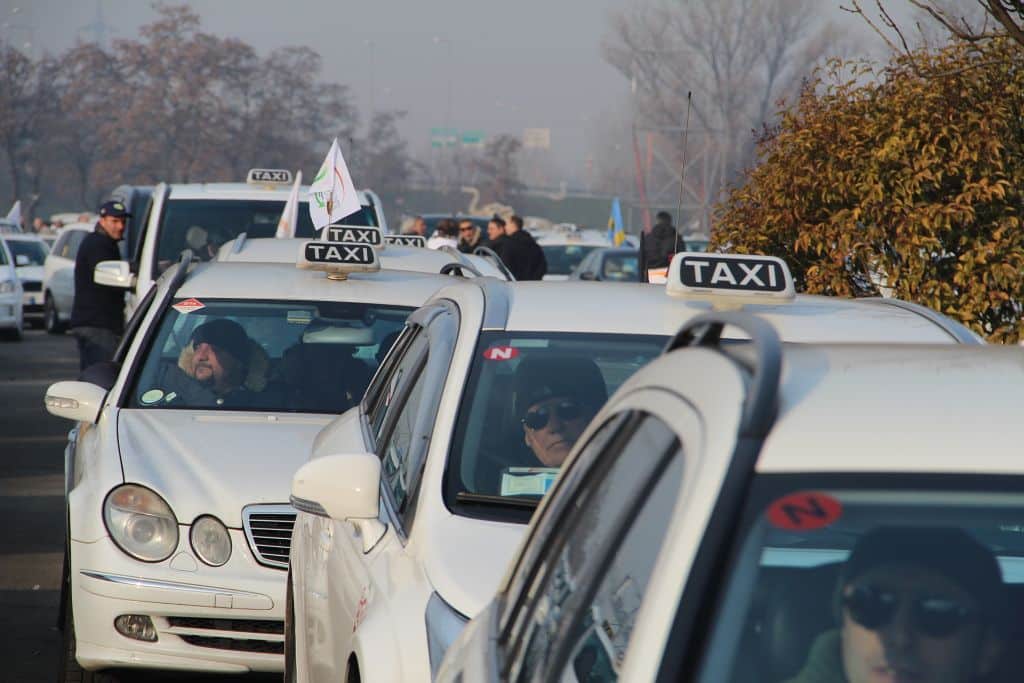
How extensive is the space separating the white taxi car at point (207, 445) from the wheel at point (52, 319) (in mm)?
21551

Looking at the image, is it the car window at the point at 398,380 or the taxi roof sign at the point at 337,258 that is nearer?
the car window at the point at 398,380

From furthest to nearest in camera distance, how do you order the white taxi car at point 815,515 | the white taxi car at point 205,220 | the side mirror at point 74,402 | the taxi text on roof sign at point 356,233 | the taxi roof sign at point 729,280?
the white taxi car at point 205,220, the taxi text on roof sign at point 356,233, the side mirror at point 74,402, the taxi roof sign at point 729,280, the white taxi car at point 815,515

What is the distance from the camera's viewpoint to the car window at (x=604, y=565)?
2199 mm

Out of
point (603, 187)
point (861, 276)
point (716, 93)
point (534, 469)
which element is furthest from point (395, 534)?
point (603, 187)

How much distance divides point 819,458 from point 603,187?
13068cm

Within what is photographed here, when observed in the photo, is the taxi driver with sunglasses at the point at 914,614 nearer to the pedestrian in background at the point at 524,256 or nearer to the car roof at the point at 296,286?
the car roof at the point at 296,286

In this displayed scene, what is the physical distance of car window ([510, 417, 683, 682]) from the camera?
2199 millimetres

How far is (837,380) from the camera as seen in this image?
217 centimetres

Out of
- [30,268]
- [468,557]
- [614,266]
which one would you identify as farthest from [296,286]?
[30,268]

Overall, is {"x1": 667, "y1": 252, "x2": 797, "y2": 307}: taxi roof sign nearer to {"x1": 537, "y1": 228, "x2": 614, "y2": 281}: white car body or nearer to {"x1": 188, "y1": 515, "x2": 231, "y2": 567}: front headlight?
{"x1": 188, "y1": 515, "x2": 231, "y2": 567}: front headlight

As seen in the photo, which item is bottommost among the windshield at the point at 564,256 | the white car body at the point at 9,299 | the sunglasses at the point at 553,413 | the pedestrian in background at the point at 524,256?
the white car body at the point at 9,299

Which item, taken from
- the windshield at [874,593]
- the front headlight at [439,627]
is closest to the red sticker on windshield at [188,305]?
the front headlight at [439,627]

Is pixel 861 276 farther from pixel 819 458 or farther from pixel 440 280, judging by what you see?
pixel 819 458

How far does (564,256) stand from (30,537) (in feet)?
70.1
